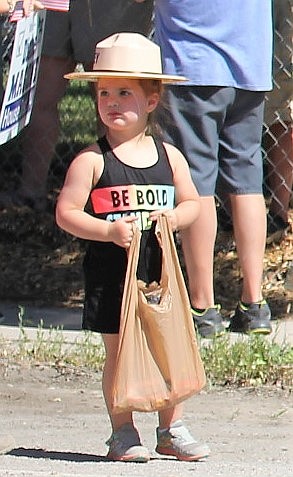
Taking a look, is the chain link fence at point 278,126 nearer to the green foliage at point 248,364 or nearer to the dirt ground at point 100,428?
the green foliage at point 248,364

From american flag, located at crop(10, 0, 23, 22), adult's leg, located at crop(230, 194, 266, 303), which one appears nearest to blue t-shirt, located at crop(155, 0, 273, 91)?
adult's leg, located at crop(230, 194, 266, 303)

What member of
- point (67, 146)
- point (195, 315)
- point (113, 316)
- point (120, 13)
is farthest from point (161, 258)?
point (67, 146)

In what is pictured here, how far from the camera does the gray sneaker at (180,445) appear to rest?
4.43 m

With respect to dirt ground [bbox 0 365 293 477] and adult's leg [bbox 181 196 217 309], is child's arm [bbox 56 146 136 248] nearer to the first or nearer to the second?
dirt ground [bbox 0 365 293 477]

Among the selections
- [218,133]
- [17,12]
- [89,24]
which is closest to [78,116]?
[89,24]

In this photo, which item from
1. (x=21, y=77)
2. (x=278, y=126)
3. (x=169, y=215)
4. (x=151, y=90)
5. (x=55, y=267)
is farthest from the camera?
(x=278, y=126)

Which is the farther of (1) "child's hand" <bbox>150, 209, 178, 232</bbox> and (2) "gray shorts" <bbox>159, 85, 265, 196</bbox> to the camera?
(2) "gray shorts" <bbox>159, 85, 265, 196</bbox>

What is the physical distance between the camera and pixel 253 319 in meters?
6.15

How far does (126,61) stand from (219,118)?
171 cm

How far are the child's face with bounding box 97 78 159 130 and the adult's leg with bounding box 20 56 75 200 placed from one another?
295 cm

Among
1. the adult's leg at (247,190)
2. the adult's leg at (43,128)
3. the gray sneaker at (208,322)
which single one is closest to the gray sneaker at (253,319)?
the adult's leg at (247,190)

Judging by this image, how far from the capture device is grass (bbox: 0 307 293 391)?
5.55m

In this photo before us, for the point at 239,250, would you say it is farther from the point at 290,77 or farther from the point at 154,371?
the point at 154,371

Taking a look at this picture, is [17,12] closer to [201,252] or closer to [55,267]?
[201,252]
